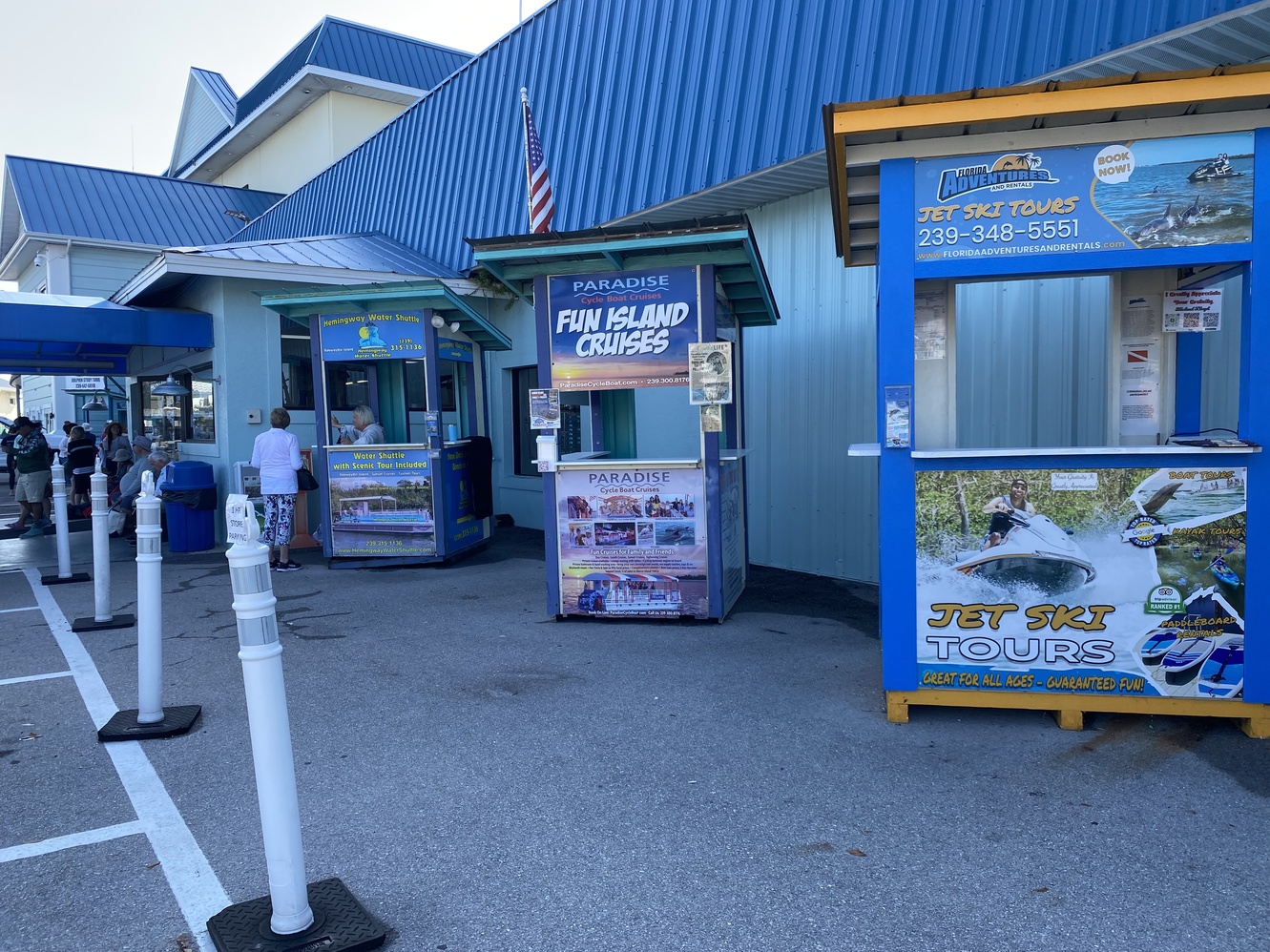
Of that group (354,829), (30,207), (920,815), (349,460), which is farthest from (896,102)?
(30,207)

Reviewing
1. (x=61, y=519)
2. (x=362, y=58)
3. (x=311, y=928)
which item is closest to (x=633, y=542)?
(x=311, y=928)

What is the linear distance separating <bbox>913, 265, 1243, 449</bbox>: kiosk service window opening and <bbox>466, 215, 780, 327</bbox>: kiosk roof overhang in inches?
64.4

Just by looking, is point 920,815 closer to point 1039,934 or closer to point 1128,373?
point 1039,934

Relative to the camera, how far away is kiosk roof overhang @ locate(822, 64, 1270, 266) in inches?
156

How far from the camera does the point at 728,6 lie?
28.3 feet

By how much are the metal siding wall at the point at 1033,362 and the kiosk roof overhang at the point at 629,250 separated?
1.93 metres

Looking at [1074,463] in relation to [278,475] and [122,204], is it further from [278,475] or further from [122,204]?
[122,204]

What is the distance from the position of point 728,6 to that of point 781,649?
639 centimetres

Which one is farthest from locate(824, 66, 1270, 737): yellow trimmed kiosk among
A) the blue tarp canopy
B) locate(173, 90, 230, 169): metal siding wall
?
locate(173, 90, 230, 169): metal siding wall

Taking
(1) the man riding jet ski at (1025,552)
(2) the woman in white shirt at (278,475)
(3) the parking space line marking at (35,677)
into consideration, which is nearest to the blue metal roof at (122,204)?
(2) the woman in white shirt at (278,475)

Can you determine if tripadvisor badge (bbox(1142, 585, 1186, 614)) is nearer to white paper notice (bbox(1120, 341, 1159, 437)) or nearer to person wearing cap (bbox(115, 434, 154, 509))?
white paper notice (bbox(1120, 341, 1159, 437))

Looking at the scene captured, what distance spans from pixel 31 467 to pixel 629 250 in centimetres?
1200

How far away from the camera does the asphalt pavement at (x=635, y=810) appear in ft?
9.45

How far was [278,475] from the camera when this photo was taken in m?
9.57
